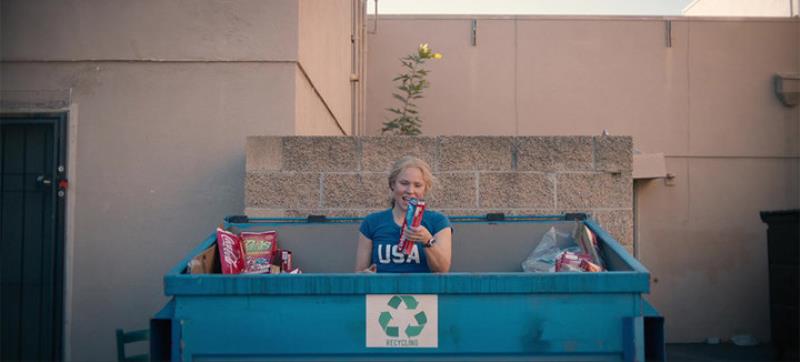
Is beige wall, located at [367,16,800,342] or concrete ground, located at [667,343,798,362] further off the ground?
beige wall, located at [367,16,800,342]

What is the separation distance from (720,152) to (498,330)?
9560 mm

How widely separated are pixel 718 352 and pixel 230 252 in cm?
850

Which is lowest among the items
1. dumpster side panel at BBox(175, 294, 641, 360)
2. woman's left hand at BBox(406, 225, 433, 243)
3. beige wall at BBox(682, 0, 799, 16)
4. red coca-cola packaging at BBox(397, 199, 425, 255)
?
dumpster side panel at BBox(175, 294, 641, 360)

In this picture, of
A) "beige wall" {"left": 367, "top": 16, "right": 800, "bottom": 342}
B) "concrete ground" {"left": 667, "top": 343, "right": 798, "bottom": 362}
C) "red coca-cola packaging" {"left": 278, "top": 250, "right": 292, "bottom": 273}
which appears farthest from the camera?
"beige wall" {"left": 367, "top": 16, "right": 800, "bottom": 342}

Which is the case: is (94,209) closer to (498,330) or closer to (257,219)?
(257,219)

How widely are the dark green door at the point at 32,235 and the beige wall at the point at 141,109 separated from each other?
0.11 meters

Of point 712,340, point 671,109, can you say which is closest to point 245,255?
point 671,109

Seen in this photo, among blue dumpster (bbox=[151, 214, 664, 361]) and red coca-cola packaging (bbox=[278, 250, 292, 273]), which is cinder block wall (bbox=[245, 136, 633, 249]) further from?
blue dumpster (bbox=[151, 214, 664, 361])

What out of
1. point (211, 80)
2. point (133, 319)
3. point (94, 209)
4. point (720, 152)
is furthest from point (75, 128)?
point (720, 152)

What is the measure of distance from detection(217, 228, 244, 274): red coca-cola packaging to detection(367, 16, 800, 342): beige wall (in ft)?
22.5

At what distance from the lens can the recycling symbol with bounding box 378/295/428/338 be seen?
9.29ft

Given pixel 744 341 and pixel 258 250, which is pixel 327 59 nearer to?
pixel 258 250

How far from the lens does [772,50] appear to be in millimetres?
11164

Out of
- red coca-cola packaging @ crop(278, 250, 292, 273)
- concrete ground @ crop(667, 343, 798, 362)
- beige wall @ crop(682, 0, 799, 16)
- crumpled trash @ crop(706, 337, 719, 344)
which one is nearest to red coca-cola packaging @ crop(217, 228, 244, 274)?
red coca-cola packaging @ crop(278, 250, 292, 273)
